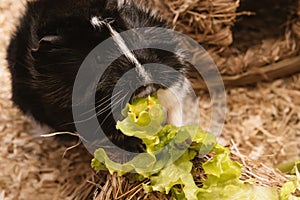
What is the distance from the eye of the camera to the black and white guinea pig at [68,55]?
79.7 inches

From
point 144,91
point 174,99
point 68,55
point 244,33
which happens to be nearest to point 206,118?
point 244,33

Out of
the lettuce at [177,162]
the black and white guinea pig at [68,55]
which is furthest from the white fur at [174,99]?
the lettuce at [177,162]

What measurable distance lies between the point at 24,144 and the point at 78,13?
846mm

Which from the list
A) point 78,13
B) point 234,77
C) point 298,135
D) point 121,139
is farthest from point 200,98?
point 78,13

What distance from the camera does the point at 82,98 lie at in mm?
2096

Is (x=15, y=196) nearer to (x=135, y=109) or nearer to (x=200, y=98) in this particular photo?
(x=135, y=109)

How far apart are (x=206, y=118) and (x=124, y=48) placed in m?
1.22

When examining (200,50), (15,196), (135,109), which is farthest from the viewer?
(200,50)

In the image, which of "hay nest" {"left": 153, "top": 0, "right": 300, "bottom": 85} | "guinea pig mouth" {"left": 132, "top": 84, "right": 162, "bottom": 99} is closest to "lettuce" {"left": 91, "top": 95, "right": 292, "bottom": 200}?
"guinea pig mouth" {"left": 132, "top": 84, "right": 162, "bottom": 99}

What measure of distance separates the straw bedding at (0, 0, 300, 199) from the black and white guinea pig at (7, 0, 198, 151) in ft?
0.74

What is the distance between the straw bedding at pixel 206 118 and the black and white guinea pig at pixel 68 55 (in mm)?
224

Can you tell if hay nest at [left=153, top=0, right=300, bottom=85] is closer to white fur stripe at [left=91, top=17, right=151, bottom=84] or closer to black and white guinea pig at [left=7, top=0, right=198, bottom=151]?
black and white guinea pig at [left=7, top=0, right=198, bottom=151]

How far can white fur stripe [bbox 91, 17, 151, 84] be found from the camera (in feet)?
6.48

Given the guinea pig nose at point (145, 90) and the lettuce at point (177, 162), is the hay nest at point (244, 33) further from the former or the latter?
the lettuce at point (177, 162)
